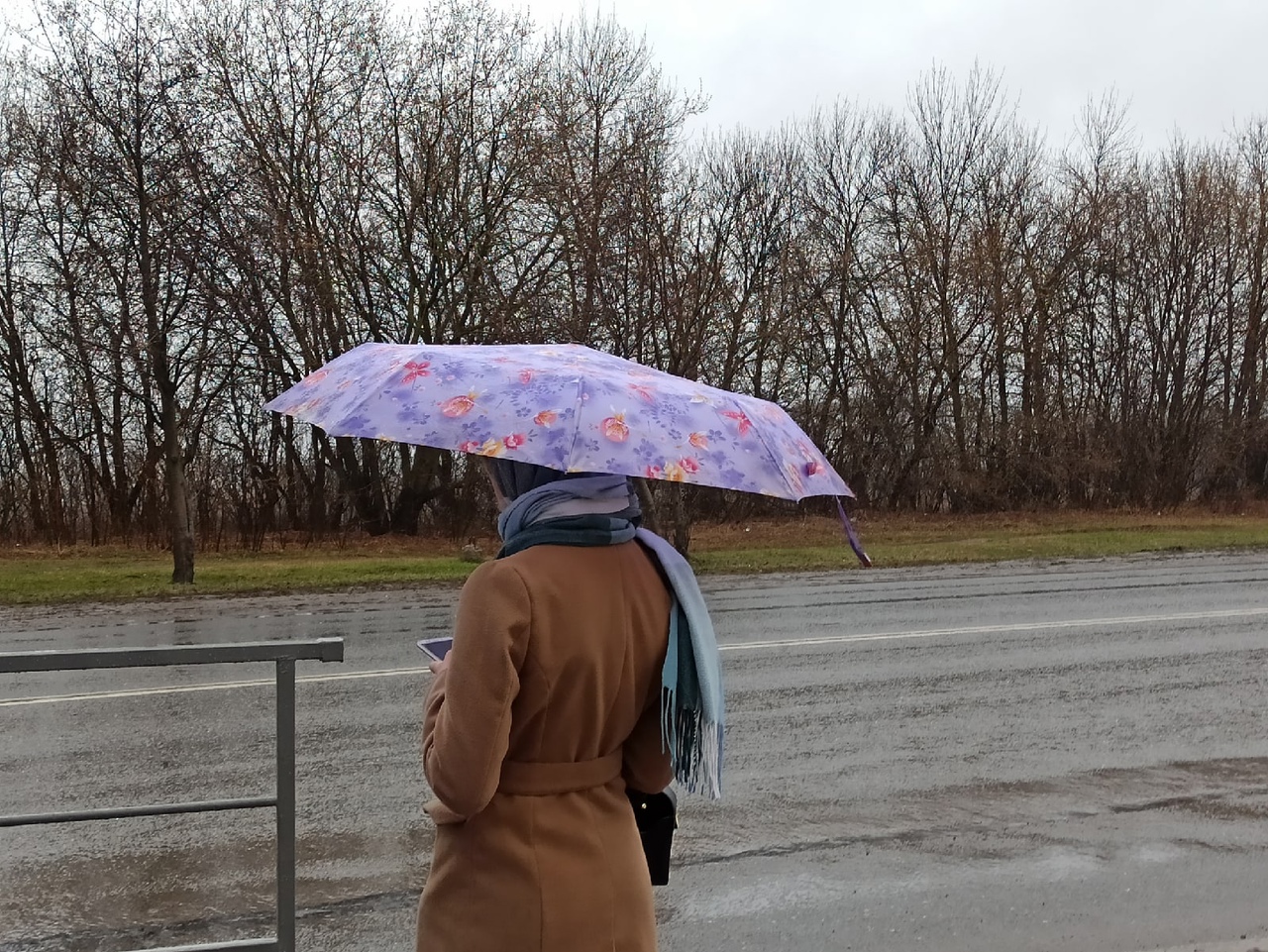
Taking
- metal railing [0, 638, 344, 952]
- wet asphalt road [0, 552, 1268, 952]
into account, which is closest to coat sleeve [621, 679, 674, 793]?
metal railing [0, 638, 344, 952]

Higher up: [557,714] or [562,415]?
[562,415]

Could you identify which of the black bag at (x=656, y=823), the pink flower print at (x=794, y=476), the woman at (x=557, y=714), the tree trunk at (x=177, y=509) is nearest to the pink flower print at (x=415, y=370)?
the woman at (x=557, y=714)

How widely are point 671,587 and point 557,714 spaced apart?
1.10 feet

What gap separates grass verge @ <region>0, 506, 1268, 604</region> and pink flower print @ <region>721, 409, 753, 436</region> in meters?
14.6

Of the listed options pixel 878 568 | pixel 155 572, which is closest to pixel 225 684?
pixel 155 572

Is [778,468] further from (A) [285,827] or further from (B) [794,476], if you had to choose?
(A) [285,827]

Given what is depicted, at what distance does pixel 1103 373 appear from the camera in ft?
118

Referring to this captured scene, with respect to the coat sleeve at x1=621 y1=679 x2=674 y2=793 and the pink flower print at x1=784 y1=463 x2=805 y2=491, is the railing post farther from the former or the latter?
the pink flower print at x1=784 y1=463 x2=805 y2=491

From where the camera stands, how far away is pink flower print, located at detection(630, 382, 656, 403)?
250cm

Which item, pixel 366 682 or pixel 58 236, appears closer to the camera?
pixel 366 682

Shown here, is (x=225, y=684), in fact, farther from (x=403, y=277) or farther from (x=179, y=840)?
(x=403, y=277)

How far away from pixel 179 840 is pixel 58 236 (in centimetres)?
2174

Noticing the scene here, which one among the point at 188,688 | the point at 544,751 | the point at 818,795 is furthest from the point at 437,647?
the point at 188,688

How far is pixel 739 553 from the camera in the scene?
22469 millimetres
